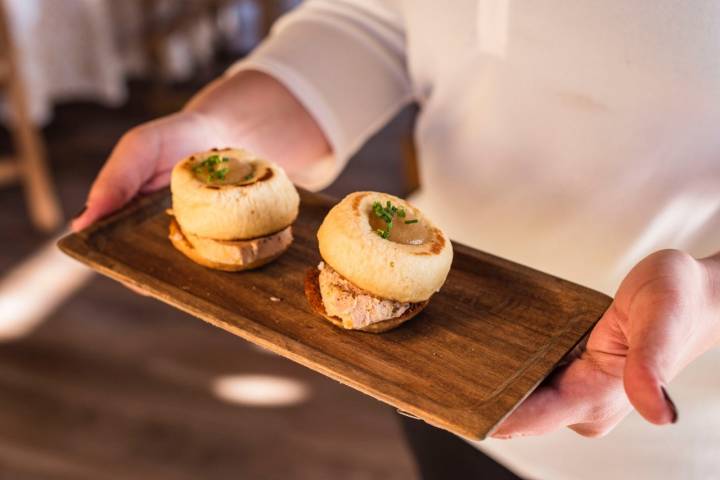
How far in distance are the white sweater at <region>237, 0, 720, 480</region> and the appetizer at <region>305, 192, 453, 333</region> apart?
0.22 metres

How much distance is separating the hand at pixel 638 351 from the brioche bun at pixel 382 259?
18 centimetres

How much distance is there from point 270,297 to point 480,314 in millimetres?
264

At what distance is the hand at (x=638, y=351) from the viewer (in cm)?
74

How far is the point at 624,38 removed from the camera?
99cm

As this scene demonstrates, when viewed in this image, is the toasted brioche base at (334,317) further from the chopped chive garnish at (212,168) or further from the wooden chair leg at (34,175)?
the wooden chair leg at (34,175)

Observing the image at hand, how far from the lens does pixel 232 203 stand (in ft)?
3.58

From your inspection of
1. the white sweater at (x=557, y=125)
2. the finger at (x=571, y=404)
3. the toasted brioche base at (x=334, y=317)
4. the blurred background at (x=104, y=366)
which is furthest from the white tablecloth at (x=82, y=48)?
the finger at (x=571, y=404)

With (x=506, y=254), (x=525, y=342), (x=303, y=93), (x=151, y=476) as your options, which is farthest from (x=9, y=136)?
(x=525, y=342)

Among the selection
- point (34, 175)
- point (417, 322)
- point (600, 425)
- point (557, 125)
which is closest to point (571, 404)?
point (600, 425)

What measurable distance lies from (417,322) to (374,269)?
9 cm

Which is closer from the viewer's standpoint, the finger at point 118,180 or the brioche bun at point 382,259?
the brioche bun at point 382,259

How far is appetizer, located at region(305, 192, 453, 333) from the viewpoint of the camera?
38.4 inches

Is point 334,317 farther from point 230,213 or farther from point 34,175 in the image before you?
point 34,175

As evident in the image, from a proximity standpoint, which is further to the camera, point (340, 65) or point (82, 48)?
point (82, 48)
